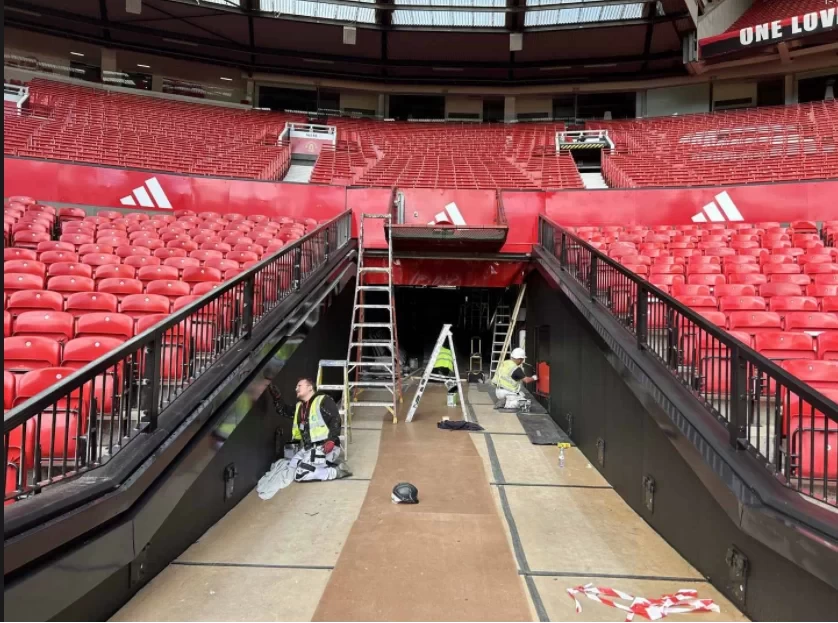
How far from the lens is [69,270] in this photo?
20.2ft

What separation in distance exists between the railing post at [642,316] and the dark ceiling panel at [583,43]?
21448 mm

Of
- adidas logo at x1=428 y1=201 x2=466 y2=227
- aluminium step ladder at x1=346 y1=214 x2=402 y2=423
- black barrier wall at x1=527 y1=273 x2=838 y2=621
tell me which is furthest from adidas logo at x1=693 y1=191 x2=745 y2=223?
aluminium step ladder at x1=346 y1=214 x2=402 y2=423

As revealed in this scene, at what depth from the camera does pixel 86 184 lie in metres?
10.7

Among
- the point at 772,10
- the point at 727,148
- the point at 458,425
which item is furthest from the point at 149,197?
the point at 772,10

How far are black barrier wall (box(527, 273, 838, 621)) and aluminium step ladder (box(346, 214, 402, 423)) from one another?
8.44 ft

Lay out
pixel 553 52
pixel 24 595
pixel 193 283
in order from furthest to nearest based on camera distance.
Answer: pixel 553 52 < pixel 193 283 < pixel 24 595

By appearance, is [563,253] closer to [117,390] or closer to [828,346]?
[828,346]

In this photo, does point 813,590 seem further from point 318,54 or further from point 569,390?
point 318,54

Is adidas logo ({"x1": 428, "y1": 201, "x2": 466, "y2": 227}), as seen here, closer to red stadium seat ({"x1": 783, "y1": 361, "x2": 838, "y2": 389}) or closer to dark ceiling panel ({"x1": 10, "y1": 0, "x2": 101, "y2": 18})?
red stadium seat ({"x1": 783, "y1": 361, "x2": 838, "y2": 389})

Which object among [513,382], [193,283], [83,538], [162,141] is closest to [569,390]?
[513,382]

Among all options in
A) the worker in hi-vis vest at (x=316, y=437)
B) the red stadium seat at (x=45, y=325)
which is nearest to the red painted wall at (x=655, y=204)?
the worker in hi-vis vest at (x=316, y=437)

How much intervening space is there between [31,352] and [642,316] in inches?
211

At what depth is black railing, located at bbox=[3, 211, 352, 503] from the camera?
2.52 meters

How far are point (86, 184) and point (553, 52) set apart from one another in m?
20.8
